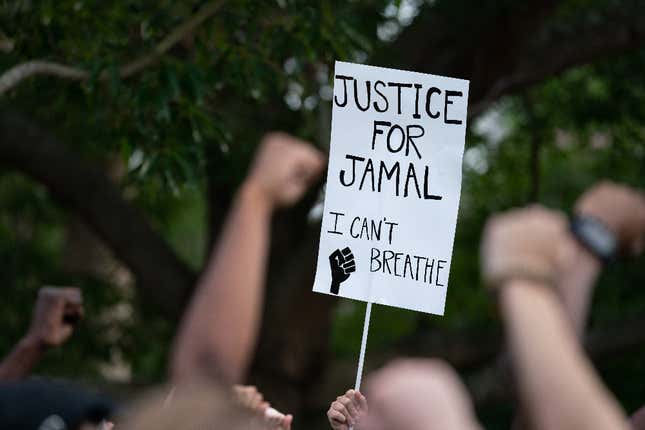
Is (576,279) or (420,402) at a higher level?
(576,279)

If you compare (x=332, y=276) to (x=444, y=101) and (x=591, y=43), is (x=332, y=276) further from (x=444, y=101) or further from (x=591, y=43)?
(x=591, y=43)

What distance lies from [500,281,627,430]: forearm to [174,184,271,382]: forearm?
0.44m

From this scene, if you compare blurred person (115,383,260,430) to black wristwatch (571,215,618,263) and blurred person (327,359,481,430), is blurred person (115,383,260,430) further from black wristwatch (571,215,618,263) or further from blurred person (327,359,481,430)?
black wristwatch (571,215,618,263)

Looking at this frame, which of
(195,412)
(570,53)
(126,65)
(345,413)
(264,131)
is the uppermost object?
(570,53)

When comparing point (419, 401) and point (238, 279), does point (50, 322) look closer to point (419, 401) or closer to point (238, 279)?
point (238, 279)

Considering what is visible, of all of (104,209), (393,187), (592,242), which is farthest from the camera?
(104,209)

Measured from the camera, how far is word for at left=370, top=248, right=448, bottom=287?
425cm

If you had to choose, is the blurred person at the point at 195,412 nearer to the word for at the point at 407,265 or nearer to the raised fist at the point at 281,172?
the raised fist at the point at 281,172

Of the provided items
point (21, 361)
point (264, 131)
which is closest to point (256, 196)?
point (21, 361)

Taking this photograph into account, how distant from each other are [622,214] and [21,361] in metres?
2.46

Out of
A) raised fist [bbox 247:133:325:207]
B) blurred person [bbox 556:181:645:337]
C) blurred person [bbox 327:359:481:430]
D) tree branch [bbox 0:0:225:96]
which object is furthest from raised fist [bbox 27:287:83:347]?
blurred person [bbox 556:181:645:337]

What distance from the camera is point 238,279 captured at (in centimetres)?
205

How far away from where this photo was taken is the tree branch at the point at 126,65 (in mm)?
5703

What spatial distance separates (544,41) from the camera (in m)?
8.73
